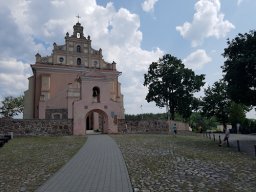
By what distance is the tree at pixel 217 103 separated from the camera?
6119 cm

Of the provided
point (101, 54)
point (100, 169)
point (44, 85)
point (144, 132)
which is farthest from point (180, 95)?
point (100, 169)

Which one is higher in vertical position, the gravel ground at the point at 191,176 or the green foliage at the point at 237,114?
the green foliage at the point at 237,114

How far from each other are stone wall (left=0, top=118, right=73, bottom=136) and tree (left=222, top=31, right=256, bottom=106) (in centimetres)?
2088

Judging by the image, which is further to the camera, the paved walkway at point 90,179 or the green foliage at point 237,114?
the green foliage at point 237,114

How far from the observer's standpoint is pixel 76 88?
46688 mm

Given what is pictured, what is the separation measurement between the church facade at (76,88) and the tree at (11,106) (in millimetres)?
28481

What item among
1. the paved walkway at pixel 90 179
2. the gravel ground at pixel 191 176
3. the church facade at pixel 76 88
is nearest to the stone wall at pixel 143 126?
the church facade at pixel 76 88

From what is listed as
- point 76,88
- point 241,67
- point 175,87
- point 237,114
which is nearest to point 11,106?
point 76,88

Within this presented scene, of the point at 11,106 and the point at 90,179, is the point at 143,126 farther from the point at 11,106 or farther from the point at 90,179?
the point at 11,106

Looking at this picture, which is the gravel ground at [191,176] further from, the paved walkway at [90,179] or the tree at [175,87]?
the tree at [175,87]

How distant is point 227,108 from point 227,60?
37.6 metres

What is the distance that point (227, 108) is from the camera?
197ft

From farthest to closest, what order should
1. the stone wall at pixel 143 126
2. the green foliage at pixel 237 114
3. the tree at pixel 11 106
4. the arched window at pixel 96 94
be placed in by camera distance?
the tree at pixel 11 106 < the green foliage at pixel 237 114 < the stone wall at pixel 143 126 < the arched window at pixel 96 94

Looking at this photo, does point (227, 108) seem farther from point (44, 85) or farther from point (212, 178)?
point (212, 178)
